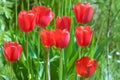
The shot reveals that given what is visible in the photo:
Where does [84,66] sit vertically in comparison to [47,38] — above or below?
below

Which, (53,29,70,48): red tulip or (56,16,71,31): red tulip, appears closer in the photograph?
(53,29,70,48): red tulip

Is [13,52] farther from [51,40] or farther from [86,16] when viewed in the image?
[86,16]

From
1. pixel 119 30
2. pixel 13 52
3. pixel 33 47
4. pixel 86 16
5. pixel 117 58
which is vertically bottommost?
pixel 117 58

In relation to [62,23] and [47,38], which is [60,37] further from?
[62,23]

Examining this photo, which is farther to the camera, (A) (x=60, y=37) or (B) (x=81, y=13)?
(B) (x=81, y=13)

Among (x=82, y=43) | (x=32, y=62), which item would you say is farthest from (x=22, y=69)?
(x=82, y=43)

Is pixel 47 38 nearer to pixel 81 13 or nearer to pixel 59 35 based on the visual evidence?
pixel 59 35

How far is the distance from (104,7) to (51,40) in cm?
256

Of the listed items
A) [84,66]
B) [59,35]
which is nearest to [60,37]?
[59,35]

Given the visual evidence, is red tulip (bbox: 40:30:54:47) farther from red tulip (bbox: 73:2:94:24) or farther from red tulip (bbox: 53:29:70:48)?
red tulip (bbox: 73:2:94:24)

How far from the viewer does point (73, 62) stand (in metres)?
2.30

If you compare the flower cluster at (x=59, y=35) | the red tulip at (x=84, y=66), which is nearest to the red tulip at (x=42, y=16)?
the flower cluster at (x=59, y=35)

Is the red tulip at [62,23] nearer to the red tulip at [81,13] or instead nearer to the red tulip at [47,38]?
the red tulip at [81,13]

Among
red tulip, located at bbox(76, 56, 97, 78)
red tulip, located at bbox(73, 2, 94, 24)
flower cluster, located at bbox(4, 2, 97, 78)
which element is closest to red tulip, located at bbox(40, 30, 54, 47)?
flower cluster, located at bbox(4, 2, 97, 78)
